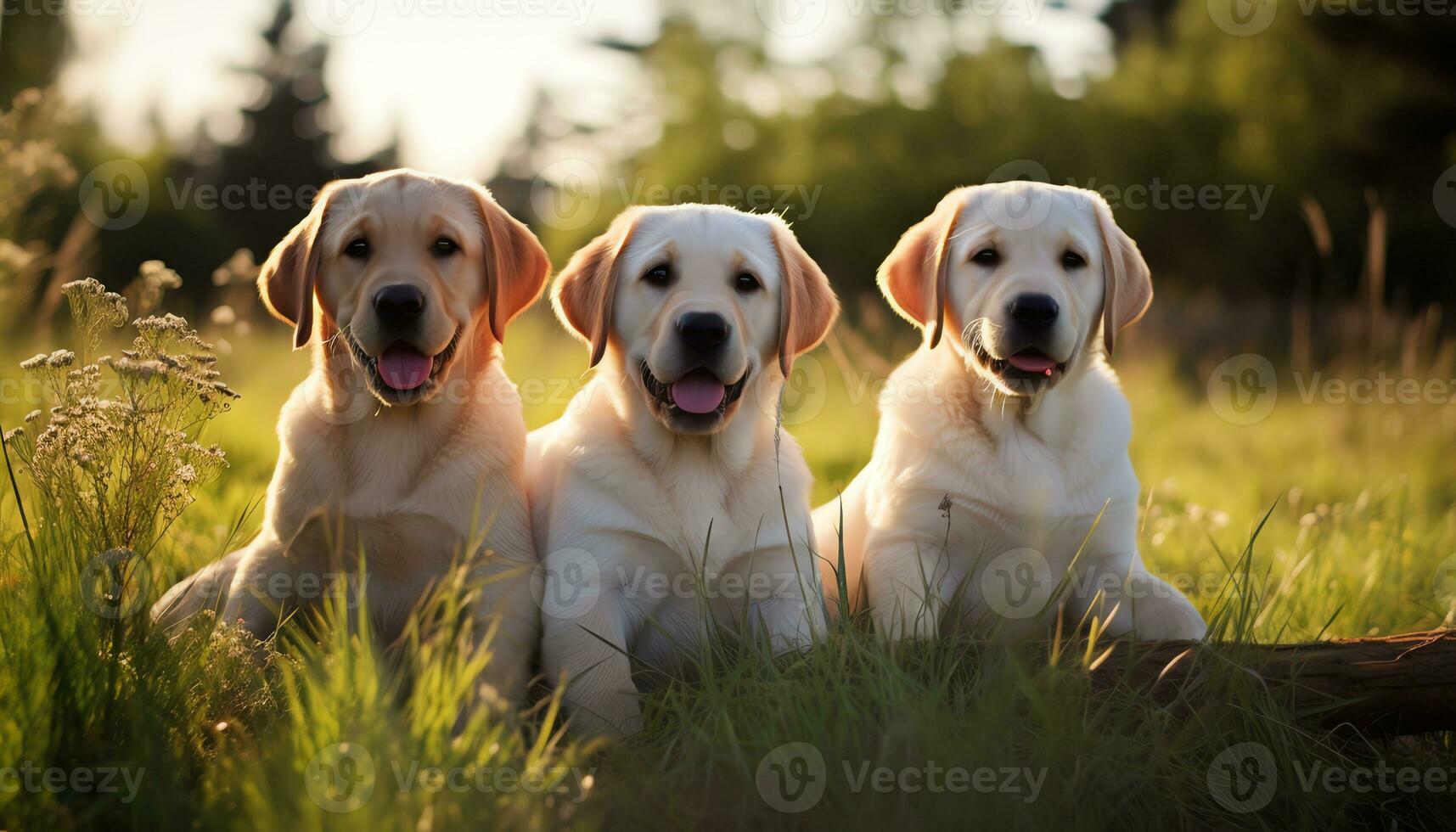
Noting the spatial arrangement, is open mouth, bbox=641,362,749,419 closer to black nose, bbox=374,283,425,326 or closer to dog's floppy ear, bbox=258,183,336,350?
black nose, bbox=374,283,425,326

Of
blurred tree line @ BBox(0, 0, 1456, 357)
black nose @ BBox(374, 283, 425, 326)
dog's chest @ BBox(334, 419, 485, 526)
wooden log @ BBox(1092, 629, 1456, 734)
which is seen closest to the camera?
wooden log @ BBox(1092, 629, 1456, 734)

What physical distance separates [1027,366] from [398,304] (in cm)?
206

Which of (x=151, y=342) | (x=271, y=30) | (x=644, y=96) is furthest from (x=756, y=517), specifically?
(x=271, y=30)

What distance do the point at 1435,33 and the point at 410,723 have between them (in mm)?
15401

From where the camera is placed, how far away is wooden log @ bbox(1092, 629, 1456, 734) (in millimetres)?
3143

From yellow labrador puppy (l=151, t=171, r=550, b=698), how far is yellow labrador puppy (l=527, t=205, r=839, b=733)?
201 mm

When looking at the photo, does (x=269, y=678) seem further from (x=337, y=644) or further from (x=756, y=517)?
(x=756, y=517)

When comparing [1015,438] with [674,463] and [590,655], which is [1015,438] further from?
[590,655]

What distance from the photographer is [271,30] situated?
23.5m

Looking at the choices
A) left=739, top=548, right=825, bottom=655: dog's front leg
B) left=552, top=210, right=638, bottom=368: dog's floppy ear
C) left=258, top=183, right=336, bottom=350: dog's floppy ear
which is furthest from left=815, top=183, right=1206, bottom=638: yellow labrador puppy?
left=258, top=183, right=336, bottom=350: dog's floppy ear

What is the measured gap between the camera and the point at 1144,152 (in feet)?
49.8

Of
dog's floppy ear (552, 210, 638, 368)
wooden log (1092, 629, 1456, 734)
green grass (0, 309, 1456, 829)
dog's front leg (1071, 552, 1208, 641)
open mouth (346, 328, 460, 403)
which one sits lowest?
green grass (0, 309, 1456, 829)

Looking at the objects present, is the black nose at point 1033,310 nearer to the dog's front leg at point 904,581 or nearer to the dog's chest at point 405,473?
the dog's front leg at point 904,581

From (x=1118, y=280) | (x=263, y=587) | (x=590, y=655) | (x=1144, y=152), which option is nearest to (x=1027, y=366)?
(x=1118, y=280)
